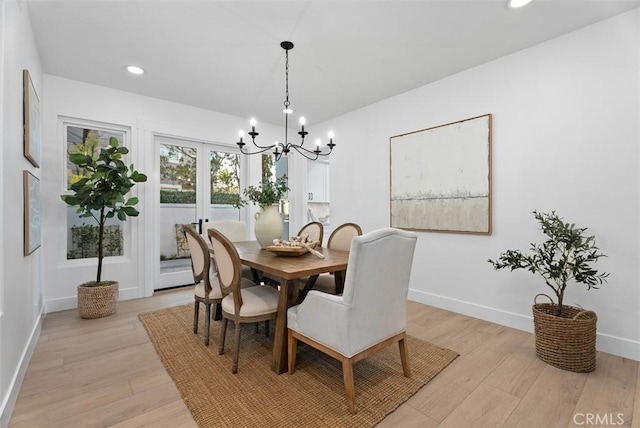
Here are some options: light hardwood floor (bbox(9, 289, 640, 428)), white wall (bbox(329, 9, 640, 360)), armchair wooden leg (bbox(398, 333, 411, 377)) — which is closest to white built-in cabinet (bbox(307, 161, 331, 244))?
white wall (bbox(329, 9, 640, 360))

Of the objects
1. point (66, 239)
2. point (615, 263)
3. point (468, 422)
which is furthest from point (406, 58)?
point (66, 239)

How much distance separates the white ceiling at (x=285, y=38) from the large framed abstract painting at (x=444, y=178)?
2.20 feet

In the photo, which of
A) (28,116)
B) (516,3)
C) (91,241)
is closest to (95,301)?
(91,241)

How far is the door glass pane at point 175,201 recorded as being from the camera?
157 inches

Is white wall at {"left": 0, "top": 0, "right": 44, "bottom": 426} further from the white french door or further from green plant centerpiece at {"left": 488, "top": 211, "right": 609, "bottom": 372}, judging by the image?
green plant centerpiece at {"left": 488, "top": 211, "right": 609, "bottom": 372}

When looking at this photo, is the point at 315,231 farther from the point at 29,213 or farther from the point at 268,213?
the point at 29,213

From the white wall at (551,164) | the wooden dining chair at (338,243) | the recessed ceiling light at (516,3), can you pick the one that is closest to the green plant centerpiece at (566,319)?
the white wall at (551,164)

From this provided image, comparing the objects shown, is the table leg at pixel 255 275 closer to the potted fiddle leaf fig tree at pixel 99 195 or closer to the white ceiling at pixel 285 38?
the potted fiddle leaf fig tree at pixel 99 195

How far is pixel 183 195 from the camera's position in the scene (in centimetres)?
414

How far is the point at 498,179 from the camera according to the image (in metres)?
2.83

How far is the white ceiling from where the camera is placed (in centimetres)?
212

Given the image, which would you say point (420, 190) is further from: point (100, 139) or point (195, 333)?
point (100, 139)

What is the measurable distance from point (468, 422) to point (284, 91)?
360 centimetres

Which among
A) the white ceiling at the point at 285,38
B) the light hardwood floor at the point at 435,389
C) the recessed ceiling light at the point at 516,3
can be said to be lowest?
the light hardwood floor at the point at 435,389
